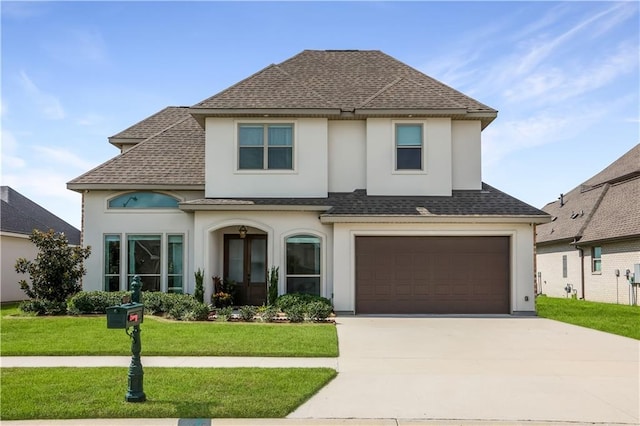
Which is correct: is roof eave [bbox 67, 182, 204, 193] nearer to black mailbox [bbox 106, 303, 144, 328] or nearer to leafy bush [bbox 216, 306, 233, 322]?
leafy bush [bbox 216, 306, 233, 322]

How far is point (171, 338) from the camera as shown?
12.2 m

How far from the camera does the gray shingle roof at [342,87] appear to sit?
18.4 m

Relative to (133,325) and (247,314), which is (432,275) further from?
(133,325)

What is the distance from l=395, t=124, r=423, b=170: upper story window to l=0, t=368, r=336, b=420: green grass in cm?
1072

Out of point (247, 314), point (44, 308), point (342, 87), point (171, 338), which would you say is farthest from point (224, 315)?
point (342, 87)

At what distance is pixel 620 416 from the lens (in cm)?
702

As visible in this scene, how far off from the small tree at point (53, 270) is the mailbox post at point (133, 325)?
1096 cm

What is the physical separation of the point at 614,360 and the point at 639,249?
50.1 feet

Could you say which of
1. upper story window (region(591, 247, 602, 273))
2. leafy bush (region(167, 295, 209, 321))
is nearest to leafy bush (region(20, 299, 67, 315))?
leafy bush (region(167, 295, 209, 321))

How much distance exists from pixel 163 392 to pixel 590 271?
2516 centimetres

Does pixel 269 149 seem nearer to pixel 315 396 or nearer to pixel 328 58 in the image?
pixel 328 58

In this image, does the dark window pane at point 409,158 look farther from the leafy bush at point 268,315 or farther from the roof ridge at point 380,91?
the leafy bush at point 268,315

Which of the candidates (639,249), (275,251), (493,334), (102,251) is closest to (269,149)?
(275,251)

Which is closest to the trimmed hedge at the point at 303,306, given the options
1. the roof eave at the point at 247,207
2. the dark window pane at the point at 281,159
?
the roof eave at the point at 247,207
